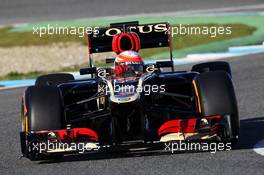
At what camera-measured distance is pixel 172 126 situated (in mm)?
8609

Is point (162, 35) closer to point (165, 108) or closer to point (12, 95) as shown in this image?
point (165, 108)

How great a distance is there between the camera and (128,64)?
32.4 feet

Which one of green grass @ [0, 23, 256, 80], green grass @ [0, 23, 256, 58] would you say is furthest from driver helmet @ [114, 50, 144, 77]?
green grass @ [0, 23, 256, 58]

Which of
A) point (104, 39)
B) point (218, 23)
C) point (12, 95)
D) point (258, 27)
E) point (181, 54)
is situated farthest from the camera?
point (218, 23)

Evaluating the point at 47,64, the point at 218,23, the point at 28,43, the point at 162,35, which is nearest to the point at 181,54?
the point at 47,64

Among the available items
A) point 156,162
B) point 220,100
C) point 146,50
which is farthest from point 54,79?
point 146,50

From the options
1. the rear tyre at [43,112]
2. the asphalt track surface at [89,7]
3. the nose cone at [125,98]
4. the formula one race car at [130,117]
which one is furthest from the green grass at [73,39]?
the nose cone at [125,98]

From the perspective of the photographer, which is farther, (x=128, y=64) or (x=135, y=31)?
(x=135, y=31)

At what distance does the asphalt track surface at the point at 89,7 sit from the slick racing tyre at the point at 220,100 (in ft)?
61.7

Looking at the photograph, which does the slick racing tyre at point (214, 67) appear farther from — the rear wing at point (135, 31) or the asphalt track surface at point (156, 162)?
the asphalt track surface at point (156, 162)

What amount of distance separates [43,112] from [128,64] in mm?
1532

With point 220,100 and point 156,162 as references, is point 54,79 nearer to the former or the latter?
point 220,100

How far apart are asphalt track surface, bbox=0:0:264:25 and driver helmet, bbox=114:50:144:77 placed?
698 inches

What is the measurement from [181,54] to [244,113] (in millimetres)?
7712
